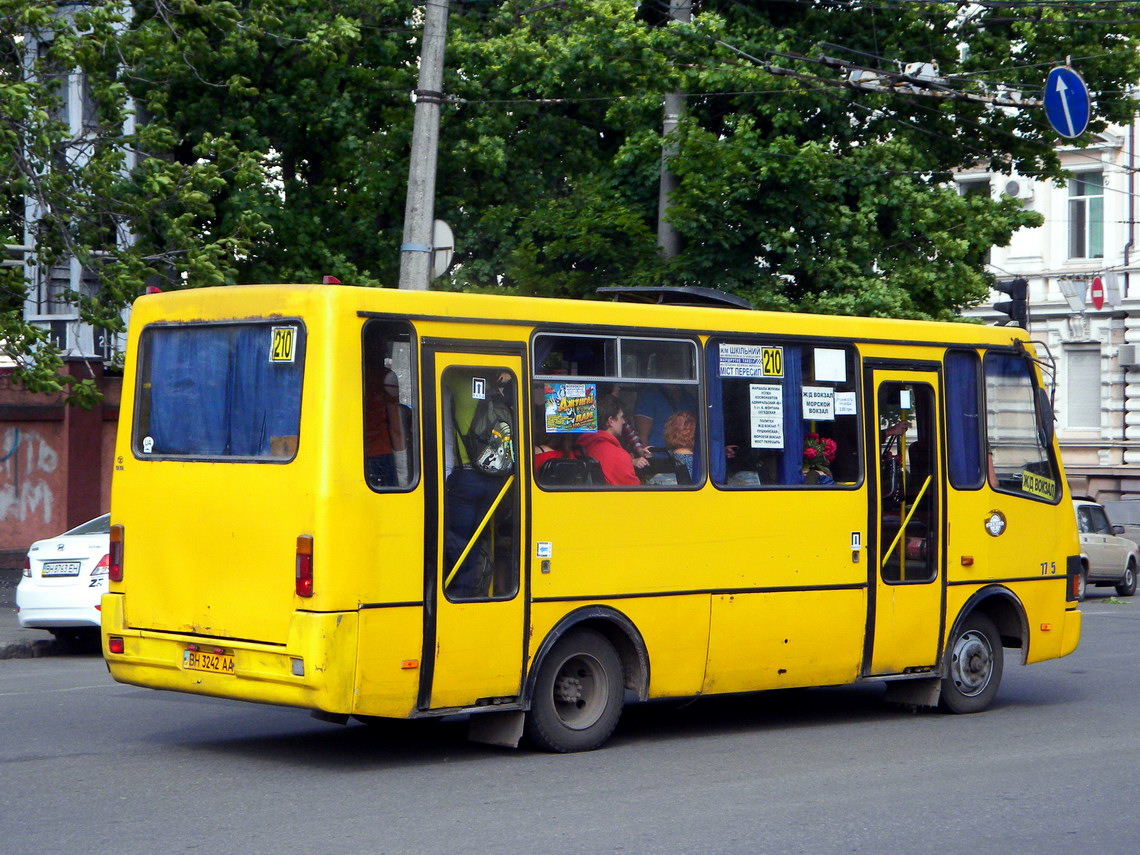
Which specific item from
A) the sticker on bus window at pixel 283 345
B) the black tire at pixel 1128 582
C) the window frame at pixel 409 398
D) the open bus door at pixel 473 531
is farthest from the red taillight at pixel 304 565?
the black tire at pixel 1128 582

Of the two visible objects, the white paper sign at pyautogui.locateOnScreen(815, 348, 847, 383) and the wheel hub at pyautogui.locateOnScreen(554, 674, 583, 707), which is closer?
the wheel hub at pyautogui.locateOnScreen(554, 674, 583, 707)

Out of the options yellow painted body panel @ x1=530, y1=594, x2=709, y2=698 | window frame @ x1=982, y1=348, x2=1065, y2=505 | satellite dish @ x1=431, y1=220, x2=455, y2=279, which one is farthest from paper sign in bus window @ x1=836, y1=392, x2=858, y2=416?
satellite dish @ x1=431, y1=220, x2=455, y2=279

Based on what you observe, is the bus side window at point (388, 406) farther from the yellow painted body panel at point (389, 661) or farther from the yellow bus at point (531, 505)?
the yellow painted body panel at point (389, 661)

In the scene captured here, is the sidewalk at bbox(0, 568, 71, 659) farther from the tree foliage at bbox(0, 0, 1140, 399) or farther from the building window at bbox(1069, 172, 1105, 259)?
the building window at bbox(1069, 172, 1105, 259)

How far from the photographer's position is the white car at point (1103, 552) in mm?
26047

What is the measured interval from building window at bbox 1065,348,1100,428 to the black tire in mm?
18220

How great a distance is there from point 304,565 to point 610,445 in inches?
84.1

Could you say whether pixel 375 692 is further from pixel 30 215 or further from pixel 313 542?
pixel 30 215

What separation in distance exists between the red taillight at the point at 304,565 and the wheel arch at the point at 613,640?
1.48m

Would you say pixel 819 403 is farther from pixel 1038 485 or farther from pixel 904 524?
pixel 1038 485

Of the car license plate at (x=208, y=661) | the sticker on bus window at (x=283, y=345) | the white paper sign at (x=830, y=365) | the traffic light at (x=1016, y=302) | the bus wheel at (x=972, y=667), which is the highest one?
the traffic light at (x=1016, y=302)

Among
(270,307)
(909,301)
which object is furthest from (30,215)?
(270,307)

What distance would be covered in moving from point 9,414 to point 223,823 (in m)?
15.7

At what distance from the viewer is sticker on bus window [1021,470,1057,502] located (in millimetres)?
12195
